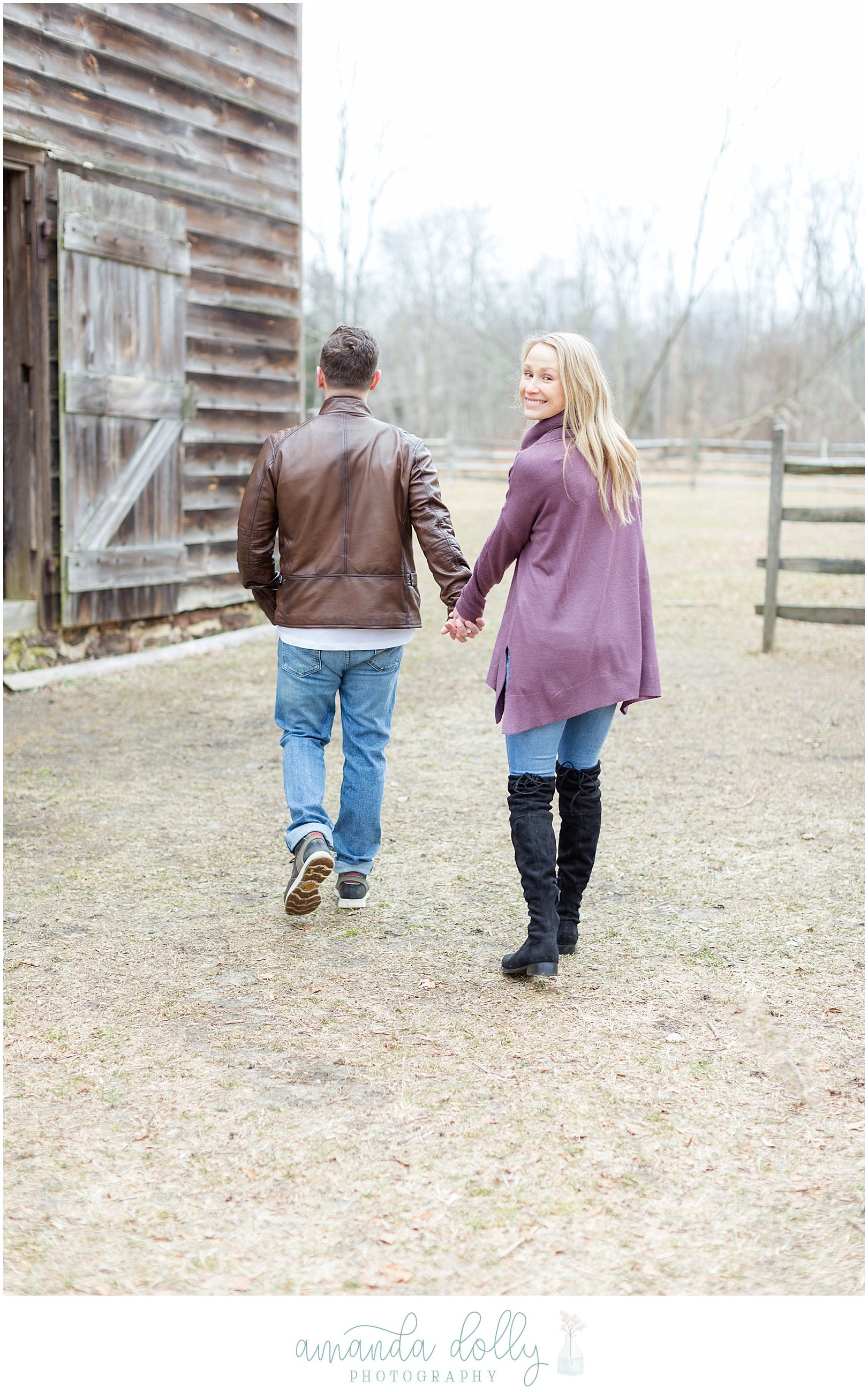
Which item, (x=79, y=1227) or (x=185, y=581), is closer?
(x=79, y=1227)

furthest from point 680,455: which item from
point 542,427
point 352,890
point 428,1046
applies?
point 428,1046

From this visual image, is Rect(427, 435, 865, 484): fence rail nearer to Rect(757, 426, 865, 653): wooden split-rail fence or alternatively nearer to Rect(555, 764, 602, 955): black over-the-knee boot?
Rect(757, 426, 865, 653): wooden split-rail fence

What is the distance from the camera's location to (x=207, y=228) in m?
8.62

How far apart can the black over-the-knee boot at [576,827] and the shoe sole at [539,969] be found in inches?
10.5

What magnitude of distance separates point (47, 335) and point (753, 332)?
43.9 meters

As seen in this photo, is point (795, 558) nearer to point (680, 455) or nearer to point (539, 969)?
point (539, 969)

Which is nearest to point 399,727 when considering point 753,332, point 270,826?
point 270,826

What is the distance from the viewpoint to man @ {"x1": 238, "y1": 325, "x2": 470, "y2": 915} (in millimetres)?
3596

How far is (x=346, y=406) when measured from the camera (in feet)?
11.9

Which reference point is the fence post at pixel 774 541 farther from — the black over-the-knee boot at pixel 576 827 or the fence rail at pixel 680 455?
the fence rail at pixel 680 455

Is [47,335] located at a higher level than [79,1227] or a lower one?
higher

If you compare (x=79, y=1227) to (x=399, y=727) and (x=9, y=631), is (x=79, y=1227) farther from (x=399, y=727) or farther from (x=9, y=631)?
(x=9, y=631)

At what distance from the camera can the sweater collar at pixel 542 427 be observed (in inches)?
126
